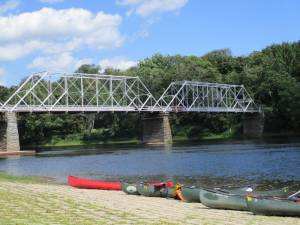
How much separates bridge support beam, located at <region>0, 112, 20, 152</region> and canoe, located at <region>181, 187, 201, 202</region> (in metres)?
90.0

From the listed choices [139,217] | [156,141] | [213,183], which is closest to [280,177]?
[213,183]

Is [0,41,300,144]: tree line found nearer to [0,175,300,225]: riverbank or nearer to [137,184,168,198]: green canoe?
[137,184,168,198]: green canoe

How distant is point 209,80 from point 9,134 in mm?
73026

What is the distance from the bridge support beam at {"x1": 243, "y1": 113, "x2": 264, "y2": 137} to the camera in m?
153

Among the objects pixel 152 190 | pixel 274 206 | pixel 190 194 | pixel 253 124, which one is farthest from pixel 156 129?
pixel 274 206

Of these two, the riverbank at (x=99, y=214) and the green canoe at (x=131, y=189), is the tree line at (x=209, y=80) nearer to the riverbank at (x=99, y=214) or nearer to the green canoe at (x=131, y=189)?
the green canoe at (x=131, y=189)

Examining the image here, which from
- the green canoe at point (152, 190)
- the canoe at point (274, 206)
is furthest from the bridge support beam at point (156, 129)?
the canoe at point (274, 206)

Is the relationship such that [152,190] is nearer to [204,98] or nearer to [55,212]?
[55,212]

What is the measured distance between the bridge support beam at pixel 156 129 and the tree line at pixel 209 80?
30.7 feet

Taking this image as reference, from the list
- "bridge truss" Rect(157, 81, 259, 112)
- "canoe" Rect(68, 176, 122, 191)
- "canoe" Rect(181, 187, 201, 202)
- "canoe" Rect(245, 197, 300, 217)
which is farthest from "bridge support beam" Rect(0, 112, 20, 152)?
"canoe" Rect(245, 197, 300, 217)

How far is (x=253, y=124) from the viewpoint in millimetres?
157750

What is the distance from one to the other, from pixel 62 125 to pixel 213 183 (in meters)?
122

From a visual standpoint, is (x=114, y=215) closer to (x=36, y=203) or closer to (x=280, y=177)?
(x=36, y=203)

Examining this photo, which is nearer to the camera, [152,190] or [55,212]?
[55,212]
